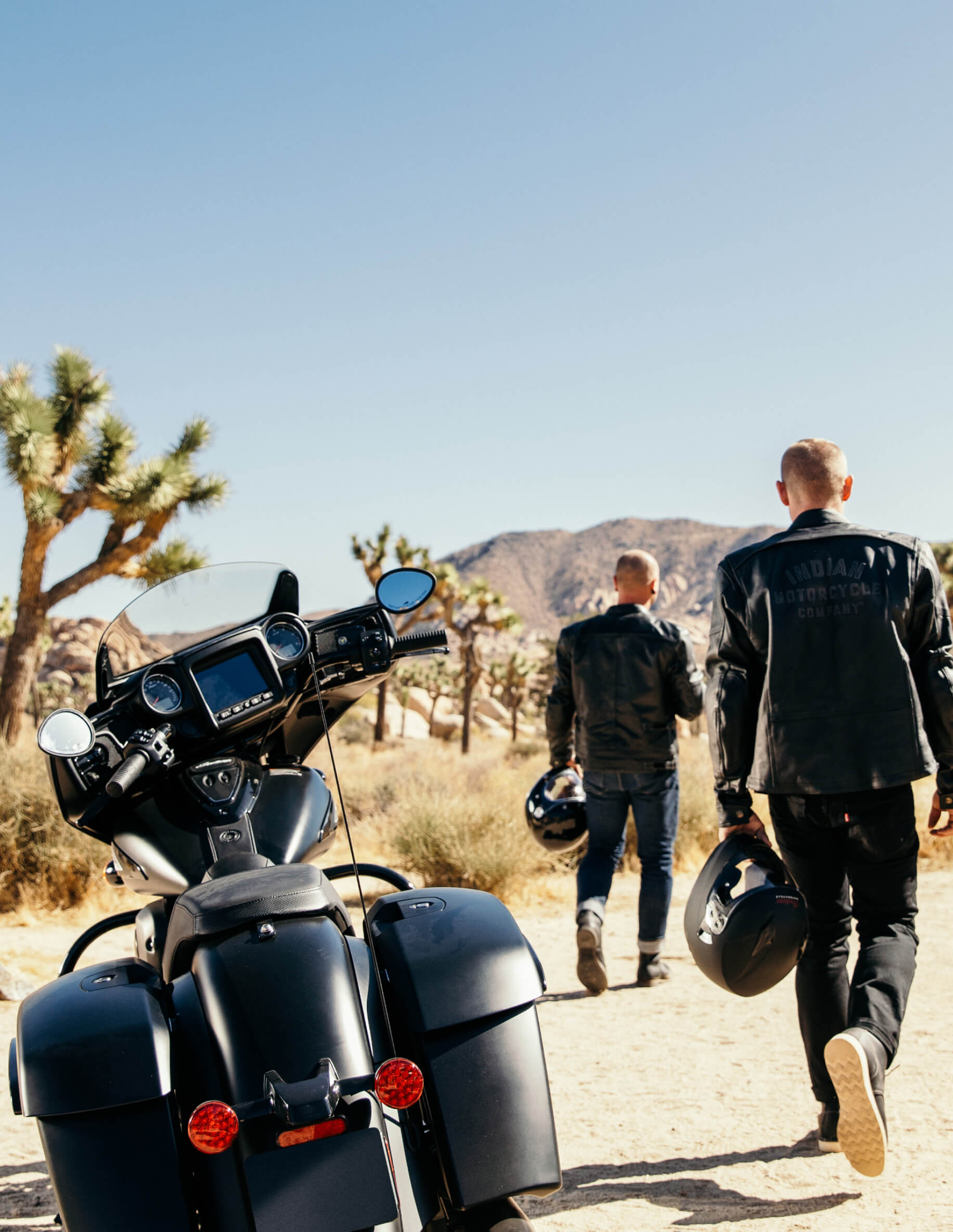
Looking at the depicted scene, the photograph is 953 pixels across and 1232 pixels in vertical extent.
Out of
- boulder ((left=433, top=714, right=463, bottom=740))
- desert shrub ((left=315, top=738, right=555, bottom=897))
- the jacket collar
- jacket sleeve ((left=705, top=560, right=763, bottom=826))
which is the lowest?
boulder ((left=433, top=714, right=463, bottom=740))

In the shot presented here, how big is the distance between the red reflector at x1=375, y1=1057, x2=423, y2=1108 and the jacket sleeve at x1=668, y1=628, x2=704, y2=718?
3.45 meters

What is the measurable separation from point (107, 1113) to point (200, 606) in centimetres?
138

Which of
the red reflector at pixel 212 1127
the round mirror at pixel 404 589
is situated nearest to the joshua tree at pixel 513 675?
the round mirror at pixel 404 589

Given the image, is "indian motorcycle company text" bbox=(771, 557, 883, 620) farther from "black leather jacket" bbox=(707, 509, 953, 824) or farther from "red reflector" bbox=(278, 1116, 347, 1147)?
"red reflector" bbox=(278, 1116, 347, 1147)

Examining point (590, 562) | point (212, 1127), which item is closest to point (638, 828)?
point (212, 1127)

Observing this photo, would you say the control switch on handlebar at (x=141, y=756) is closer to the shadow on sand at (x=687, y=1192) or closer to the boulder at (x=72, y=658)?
the shadow on sand at (x=687, y=1192)

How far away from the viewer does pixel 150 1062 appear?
1.59 meters

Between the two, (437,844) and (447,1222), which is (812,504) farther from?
(437,844)

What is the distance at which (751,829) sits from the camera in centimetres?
296

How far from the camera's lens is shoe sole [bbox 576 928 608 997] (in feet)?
15.3

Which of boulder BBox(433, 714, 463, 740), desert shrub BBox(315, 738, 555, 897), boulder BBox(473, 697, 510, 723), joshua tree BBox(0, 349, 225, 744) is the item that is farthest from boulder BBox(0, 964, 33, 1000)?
boulder BBox(473, 697, 510, 723)

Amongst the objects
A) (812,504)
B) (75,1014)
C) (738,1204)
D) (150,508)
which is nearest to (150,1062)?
(75,1014)

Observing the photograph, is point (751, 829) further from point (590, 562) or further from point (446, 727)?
point (590, 562)

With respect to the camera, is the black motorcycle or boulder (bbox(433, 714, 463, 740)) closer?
the black motorcycle
